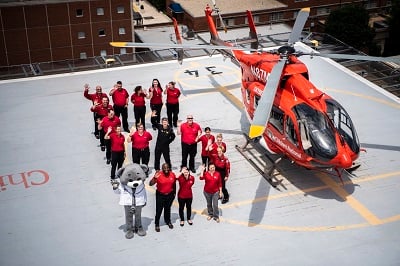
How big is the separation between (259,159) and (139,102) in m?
4.53

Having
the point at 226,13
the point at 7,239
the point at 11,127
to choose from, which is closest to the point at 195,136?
the point at 7,239

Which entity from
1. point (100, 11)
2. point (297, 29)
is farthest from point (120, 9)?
point (297, 29)

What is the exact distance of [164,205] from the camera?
14.0m

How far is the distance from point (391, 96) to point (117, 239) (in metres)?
13.6

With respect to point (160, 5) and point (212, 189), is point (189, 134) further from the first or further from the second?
point (160, 5)

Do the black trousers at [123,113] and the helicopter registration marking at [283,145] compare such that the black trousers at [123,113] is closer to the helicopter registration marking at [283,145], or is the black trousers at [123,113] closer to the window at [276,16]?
the helicopter registration marking at [283,145]

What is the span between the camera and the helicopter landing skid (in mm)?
16547

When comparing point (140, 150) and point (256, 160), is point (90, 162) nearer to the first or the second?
point (140, 150)

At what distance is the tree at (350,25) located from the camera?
55.1 m

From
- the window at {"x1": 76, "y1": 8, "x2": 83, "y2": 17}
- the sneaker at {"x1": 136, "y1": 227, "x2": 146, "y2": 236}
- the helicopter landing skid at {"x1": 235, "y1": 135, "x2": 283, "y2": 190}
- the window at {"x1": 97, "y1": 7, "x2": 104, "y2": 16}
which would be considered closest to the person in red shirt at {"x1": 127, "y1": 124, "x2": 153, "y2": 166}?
the sneaker at {"x1": 136, "y1": 227, "x2": 146, "y2": 236}

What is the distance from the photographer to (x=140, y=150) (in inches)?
637

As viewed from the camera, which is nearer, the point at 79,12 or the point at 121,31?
the point at 79,12

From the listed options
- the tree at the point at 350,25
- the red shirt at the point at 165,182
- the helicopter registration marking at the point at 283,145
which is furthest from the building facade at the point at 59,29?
the red shirt at the point at 165,182

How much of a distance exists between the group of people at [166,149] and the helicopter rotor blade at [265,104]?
5.25 feet
